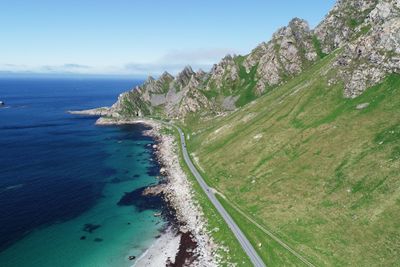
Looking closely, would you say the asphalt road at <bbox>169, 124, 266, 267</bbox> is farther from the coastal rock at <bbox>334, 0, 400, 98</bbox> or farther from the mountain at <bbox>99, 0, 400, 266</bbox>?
the coastal rock at <bbox>334, 0, 400, 98</bbox>

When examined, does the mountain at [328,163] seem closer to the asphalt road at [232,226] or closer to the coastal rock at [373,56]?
the coastal rock at [373,56]

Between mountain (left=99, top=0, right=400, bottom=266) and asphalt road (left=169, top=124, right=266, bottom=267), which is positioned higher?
mountain (left=99, top=0, right=400, bottom=266)

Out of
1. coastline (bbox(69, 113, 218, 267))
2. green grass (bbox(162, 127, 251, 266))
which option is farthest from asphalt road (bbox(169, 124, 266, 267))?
coastline (bbox(69, 113, 218, 267))

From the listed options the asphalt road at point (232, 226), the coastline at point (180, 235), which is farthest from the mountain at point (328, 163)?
the coastline at point (180, 235)

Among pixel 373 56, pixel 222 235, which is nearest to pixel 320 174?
pixel 222 235

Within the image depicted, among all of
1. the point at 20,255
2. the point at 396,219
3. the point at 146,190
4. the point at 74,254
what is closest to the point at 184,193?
the point at 146,190

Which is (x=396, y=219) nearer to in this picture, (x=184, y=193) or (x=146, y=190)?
(x=184, y=193)

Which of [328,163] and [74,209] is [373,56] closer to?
[328,163]

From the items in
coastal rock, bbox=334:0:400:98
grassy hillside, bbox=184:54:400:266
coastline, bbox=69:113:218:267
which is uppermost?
coastal rock, bbox=334:0:400:98
